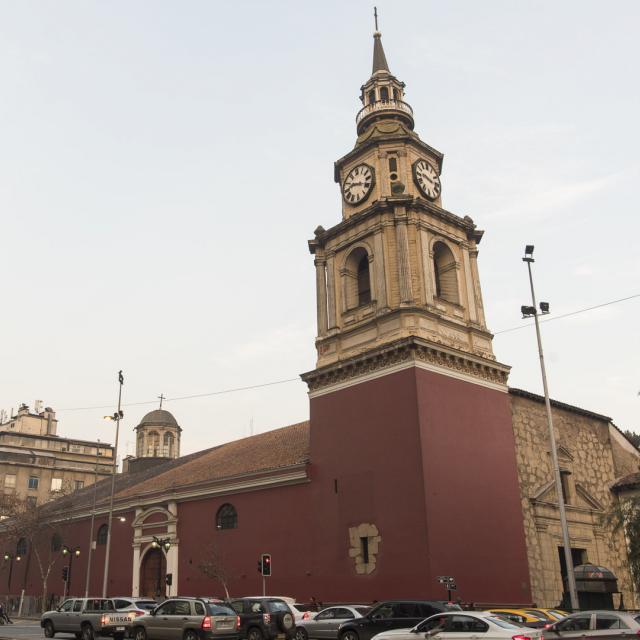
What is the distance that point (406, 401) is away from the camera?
94.2 ft

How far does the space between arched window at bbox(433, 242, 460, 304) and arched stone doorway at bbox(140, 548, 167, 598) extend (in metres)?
21.2

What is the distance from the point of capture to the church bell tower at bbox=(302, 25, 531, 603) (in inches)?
1083

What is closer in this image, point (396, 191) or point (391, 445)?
point (391, 445)

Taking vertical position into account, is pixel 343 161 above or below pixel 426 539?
above

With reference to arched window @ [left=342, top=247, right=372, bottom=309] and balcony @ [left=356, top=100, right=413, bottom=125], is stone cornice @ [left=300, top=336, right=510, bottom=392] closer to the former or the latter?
arched window @ [left=342, top=247, right=372, bottom=309]

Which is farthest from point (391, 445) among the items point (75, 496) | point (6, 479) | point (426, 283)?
point (6, 479)

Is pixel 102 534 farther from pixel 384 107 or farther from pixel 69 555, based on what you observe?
pixel 384 107

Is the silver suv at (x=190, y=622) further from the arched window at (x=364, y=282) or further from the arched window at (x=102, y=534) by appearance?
the arched window at (x=102, y=534)

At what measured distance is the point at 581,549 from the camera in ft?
108

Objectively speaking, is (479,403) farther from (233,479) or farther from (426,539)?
(233,479)

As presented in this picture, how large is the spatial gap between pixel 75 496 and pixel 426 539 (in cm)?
3975

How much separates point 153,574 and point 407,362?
20837mm

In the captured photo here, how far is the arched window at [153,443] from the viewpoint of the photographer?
62844 mm

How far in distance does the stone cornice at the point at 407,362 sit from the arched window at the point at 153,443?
33175 millimetres
